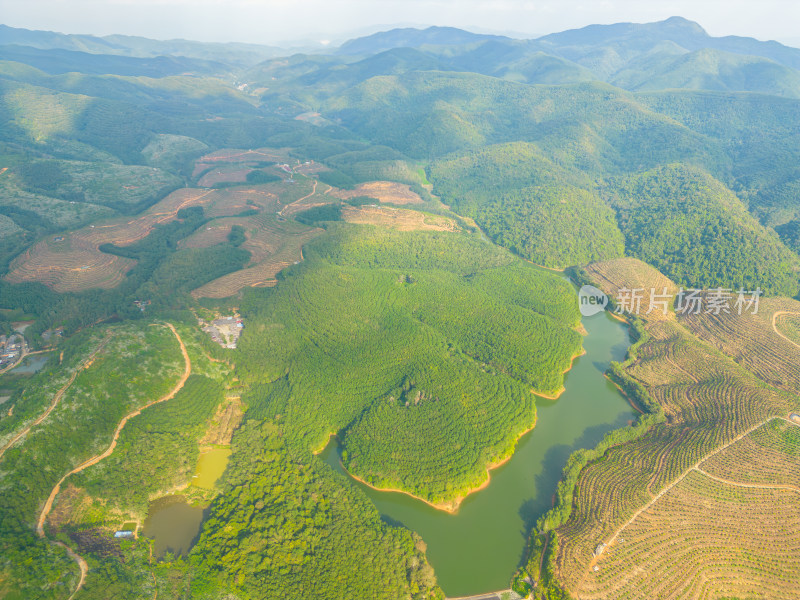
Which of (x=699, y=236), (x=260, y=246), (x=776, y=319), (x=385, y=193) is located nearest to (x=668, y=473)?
(x=776, y=319)

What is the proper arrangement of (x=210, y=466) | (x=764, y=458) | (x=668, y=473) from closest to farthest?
(x=668, y=473) → (x=764, y=458) → (x=210, y=466)

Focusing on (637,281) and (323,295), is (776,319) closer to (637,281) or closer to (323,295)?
(637,281)

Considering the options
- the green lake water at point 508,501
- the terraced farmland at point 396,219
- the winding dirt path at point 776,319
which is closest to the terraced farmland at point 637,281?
the winding dirt path at point 776,319

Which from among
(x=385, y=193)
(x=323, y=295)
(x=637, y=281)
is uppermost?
(x=385, y=193)

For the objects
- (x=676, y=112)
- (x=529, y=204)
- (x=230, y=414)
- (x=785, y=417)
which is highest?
(x=676, y=112)

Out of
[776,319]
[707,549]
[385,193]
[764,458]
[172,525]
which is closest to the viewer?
[707,549]

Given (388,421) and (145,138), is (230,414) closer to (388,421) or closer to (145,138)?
(388,421)

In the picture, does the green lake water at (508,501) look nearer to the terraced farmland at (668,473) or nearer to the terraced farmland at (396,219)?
the terraced farmland at (668,473)

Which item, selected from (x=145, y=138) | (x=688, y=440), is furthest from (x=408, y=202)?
(x=145, y=138)

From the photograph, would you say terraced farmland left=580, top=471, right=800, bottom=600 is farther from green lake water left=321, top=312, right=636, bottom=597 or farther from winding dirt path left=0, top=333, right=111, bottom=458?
winding dirt path left=0, top=333, right=111, bottom=458
